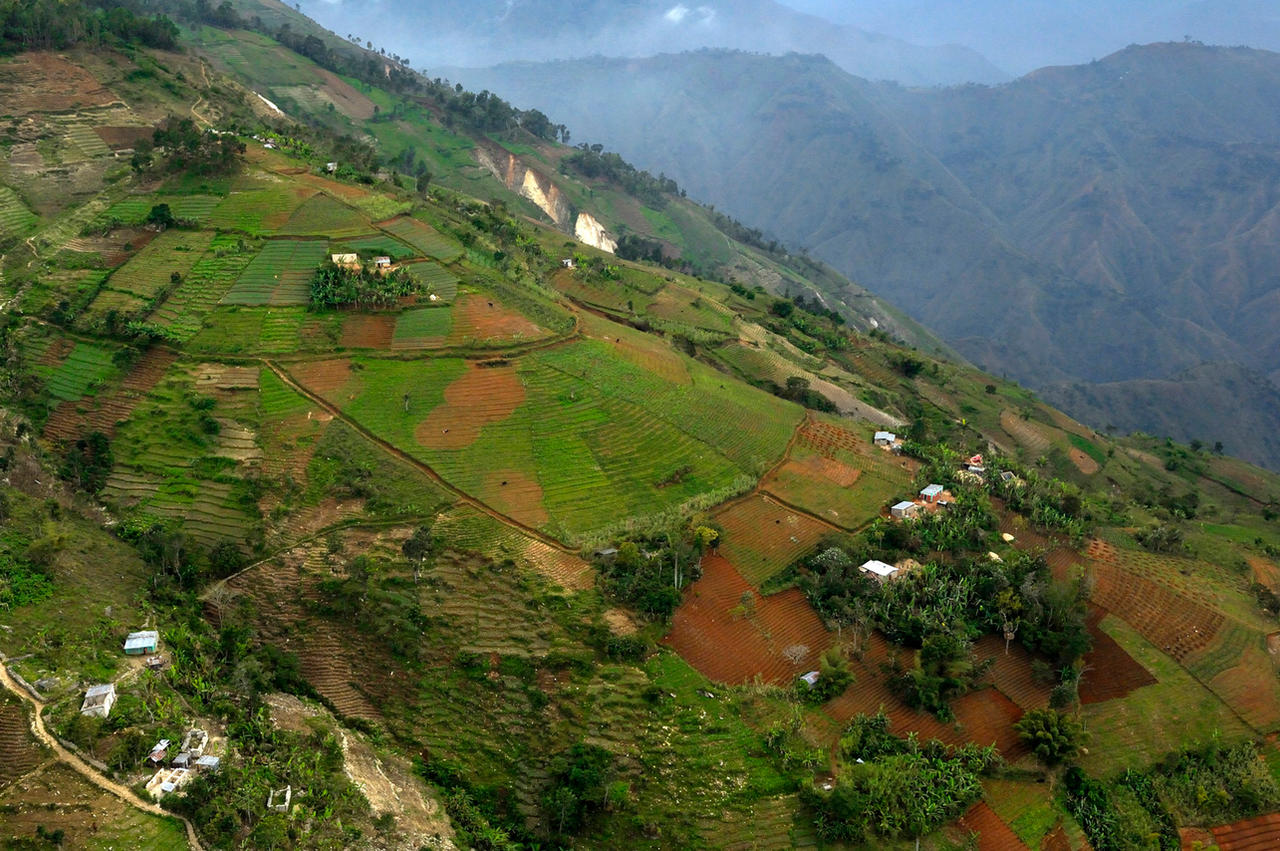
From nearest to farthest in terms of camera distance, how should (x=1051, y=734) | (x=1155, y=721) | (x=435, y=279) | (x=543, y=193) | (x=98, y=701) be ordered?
(x=98, y=701)
(x=1051, y=734)
(x=1155, y=721)
(x=435, y=279)
(x=543, y=193)

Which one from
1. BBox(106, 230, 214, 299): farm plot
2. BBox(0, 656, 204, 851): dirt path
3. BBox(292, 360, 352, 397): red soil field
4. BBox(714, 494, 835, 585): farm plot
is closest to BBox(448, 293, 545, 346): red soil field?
BBox(292, 360, 352, 397): red soil field

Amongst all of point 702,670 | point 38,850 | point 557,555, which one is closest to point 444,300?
point 557,555

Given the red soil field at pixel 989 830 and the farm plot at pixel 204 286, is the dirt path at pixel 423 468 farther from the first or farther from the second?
the red soil field at pixel 989 830

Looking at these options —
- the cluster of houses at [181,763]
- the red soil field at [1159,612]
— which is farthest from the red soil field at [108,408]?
the red soil field at [1159,612]

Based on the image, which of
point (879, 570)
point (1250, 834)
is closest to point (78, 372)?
point (879, 570)

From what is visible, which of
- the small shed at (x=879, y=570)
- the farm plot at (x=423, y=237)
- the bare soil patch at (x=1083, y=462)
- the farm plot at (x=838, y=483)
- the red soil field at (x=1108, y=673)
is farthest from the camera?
the bare soil patch at (x=1083, y=462)

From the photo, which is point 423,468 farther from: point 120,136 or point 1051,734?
point 120,136
